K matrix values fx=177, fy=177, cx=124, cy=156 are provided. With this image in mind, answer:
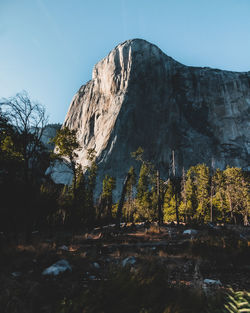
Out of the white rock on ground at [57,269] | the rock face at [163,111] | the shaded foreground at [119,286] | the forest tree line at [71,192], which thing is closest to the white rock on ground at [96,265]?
the shaded foreground at [119,286]

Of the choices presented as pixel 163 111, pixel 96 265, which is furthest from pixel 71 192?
pixel 163 111

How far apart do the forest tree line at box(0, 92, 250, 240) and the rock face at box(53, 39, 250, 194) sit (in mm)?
25200

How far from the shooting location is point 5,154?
32.0 ft

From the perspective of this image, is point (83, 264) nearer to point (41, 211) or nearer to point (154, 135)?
point (41, 211)

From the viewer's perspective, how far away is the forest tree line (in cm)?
1018

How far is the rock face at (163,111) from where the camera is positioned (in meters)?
67.6

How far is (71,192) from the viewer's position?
2286 cm

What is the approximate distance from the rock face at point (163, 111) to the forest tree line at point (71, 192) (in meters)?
25.2

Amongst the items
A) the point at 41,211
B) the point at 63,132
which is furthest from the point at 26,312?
the point at 41,211

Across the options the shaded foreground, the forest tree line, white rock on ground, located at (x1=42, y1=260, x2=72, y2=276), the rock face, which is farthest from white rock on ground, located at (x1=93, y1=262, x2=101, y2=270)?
the rock face

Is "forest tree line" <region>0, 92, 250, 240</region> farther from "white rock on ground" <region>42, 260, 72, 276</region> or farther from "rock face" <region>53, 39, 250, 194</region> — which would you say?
"rock face" <region>53, 39, 250, 194</region>

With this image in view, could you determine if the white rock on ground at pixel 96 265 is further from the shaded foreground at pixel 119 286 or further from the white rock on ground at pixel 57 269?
the white rock on ground at pixel 57 269

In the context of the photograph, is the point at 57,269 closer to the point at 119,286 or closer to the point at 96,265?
the point at 96,265

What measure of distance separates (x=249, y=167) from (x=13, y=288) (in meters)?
77.8
